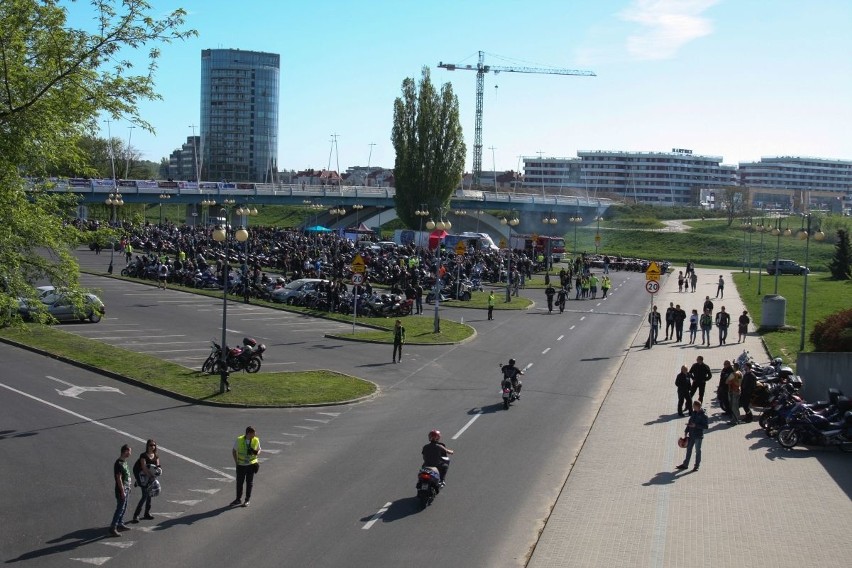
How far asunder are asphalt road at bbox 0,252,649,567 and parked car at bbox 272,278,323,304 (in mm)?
10889

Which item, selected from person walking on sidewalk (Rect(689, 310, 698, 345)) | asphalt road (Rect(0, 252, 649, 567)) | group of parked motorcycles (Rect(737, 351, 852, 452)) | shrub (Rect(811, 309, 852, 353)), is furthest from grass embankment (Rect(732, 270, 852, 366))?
group of parked motorcycles (Rect(737, 351, 852, 452))

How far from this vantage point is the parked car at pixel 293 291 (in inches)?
1709

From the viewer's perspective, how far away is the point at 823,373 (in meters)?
21.9

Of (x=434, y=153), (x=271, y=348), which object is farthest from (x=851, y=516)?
(x=434, y=153)

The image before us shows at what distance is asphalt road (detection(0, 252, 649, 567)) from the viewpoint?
12578mm

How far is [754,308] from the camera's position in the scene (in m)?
49.3

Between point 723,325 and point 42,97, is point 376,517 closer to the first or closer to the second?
point 42,97

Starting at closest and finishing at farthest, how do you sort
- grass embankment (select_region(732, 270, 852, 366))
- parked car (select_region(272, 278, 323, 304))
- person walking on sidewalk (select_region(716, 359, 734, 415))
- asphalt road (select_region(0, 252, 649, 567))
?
asphalt road (select_region(0, 252, 649, 567)), person walking on sidewalk (select_region(716, 359, 734, 415)), grass embankment (select_region(732, 270, 852, 366)), parked car (select_region(272, 278, 323, 304))

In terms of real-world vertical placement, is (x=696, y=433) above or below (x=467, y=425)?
above

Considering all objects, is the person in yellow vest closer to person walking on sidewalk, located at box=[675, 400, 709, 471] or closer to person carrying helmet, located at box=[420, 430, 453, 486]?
person carrying helmet, located at box=[420, 430, 453, 486]

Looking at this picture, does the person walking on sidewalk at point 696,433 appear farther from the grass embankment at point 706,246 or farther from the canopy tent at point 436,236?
the grass embankment at point 706,246

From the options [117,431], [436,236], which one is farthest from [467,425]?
[436,236]

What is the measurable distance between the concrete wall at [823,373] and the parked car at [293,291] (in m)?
25.1

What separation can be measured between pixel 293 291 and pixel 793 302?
2818 centimetres
